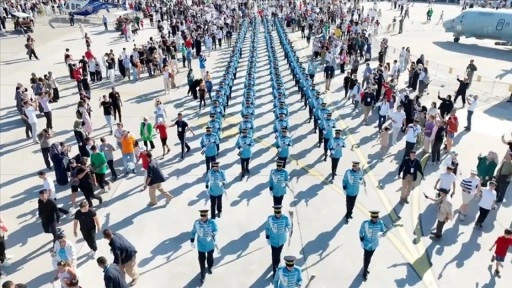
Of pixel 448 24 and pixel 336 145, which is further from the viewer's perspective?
pixel 448 24

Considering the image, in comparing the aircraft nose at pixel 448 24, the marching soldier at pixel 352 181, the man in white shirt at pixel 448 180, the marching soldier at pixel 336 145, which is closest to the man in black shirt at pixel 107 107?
A: the marching soldier at pixel 336 145

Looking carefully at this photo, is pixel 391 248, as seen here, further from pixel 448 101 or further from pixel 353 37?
pixel 353 37

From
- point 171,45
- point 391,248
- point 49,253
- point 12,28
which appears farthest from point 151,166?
point 12,28

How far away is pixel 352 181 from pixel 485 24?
1091 inches

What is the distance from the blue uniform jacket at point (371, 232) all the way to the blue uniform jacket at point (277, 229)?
149 centimetres

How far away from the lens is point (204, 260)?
8672 mm

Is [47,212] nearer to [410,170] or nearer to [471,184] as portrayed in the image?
[410,170]

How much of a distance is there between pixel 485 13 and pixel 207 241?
104 ft

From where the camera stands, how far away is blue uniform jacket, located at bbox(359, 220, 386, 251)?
27.3 ft

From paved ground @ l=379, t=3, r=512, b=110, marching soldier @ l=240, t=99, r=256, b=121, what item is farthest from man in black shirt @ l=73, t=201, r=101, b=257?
paved ground @ l=379, t=3, r=512, b=110

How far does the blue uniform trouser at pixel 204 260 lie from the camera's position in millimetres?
8594

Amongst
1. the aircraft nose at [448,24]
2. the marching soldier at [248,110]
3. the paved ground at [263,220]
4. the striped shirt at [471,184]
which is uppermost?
the aircraft nose at [448,24]

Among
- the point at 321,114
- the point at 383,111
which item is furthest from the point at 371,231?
the point at 383,111

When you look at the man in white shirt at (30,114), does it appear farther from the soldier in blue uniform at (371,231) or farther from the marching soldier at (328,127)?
the soldier in blue uniform at (371,231)
